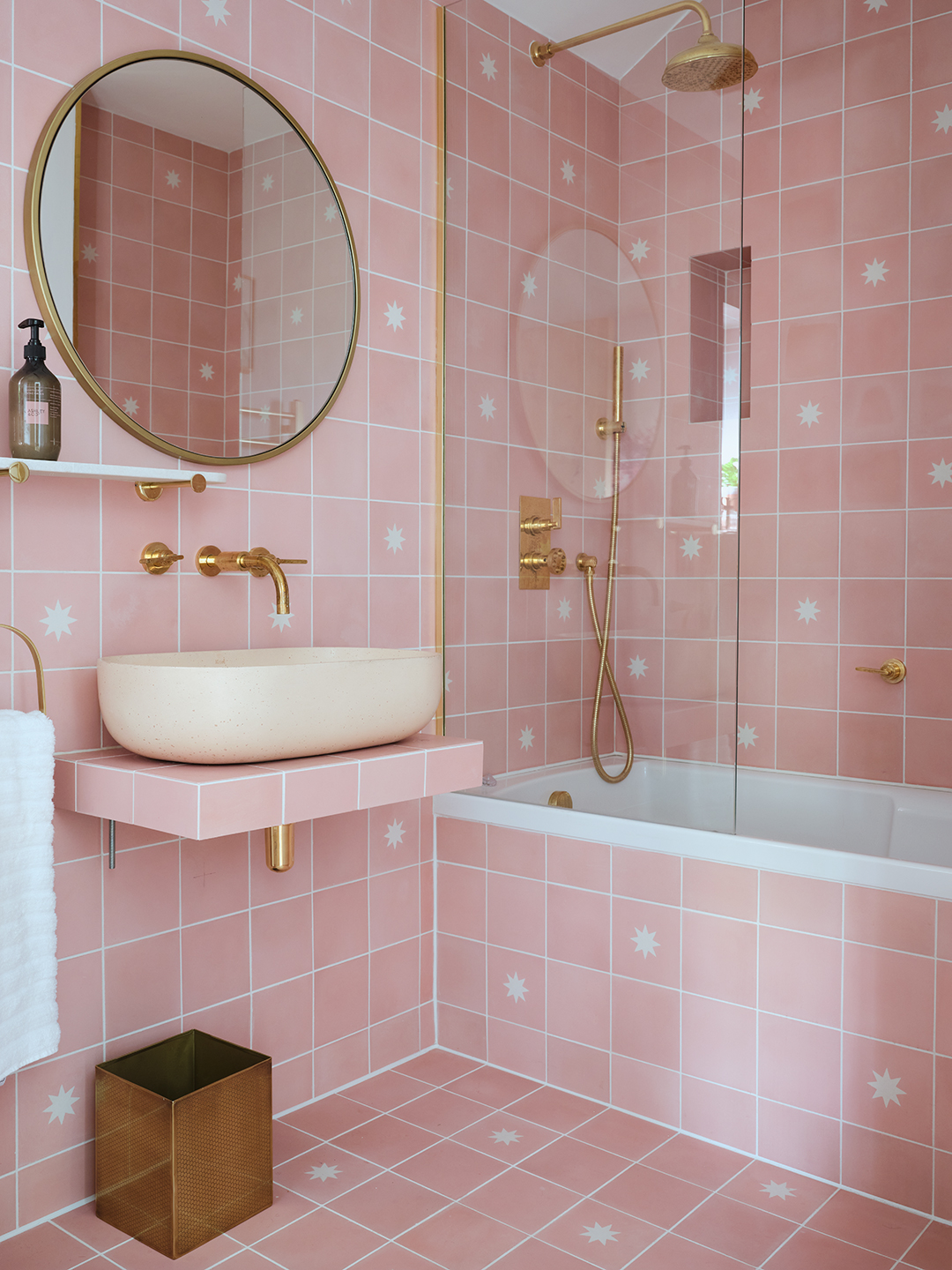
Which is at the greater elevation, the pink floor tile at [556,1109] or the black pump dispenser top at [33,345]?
the black pump dispenser top at [33,345]

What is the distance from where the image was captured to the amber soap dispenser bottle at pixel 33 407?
169 cm

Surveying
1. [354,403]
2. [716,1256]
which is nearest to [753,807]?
[716,1256]

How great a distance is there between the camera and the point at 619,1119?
224 centimetres

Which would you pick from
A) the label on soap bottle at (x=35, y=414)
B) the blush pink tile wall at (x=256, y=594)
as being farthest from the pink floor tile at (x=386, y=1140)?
the label on soap bottle at (x=35, y=414)

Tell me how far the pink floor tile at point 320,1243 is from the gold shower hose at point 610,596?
1.02m

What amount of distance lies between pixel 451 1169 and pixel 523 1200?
18cm

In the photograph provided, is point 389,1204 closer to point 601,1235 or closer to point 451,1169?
point 451,1169

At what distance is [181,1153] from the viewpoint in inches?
69.4

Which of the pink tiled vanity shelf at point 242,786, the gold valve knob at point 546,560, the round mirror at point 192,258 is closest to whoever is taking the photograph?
the pink tiled vanity shelf at point 242,786

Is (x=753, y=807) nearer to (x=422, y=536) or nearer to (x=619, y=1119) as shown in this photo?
(x=619, y=1119)

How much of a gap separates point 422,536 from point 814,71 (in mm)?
1690

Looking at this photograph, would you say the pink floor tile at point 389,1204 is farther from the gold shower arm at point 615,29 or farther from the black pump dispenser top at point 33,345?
the gold shower arm at point 615,29

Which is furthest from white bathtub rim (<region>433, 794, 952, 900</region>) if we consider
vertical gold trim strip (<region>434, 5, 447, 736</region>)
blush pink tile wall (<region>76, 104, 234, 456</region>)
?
blush pink tile wall (<region>76, 104, 234, 456</region>)

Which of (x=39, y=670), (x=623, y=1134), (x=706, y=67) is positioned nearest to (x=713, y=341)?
(x=706, y=67)
